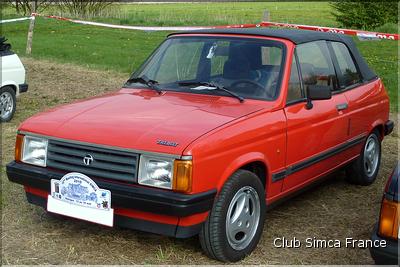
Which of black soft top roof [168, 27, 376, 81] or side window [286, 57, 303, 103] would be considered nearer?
side window [286, 57, 303, 103]

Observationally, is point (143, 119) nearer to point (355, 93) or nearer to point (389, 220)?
point (389, 220)

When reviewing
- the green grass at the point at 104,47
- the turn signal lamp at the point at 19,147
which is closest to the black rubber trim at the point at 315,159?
the turn signal lamp at the point at 19,147

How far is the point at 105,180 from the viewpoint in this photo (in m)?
3.66

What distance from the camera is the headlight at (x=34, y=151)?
3936 mm

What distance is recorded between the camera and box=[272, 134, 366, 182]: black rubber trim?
4.28m

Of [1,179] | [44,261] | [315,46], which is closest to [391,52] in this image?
[315,46]

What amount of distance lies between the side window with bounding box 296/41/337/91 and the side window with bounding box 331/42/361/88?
0.17 metres

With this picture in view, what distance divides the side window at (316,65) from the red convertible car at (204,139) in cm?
1

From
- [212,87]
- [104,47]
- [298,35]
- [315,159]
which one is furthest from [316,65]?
[104,47]

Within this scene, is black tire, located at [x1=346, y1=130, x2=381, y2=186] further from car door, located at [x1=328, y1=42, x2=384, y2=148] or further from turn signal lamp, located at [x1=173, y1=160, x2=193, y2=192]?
turn signal lamp, located at [x1=173, y1=160, x2=193, y2=192]

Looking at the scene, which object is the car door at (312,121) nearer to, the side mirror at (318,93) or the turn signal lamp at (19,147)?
the side mirror at (318,93)

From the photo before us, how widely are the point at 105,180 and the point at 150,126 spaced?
45 centimetres

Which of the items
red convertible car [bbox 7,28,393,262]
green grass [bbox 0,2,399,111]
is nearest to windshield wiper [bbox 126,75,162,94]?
red convertible car [bbox 7,28,393,262]

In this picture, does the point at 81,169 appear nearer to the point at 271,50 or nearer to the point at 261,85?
the point at 261,85
